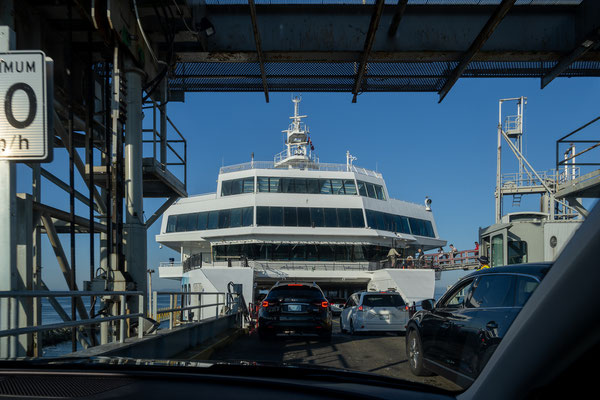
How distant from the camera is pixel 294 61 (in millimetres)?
10711

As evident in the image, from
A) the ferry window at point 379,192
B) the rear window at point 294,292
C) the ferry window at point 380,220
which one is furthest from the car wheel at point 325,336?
the ferry window at point 379,192

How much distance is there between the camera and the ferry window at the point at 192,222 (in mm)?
35344

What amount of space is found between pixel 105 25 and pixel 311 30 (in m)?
3.73

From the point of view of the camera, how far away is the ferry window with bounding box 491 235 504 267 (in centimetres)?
1555

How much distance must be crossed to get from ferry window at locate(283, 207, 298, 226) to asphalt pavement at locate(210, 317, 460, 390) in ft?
56.0

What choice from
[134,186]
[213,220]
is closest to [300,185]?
[213,220]

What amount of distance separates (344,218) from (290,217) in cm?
330

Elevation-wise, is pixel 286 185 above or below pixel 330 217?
above

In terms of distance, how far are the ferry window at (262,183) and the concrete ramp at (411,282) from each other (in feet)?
29.1

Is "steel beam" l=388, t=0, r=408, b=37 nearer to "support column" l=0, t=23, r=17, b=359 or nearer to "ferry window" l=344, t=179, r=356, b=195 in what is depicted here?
"support column" l=0, t=23, r=17, b=359

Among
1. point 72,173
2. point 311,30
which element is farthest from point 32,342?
point 311,30

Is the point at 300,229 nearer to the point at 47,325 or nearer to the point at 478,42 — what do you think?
the point at 478,42

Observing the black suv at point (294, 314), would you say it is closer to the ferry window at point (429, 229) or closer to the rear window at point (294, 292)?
the rear window at point (294, 292)

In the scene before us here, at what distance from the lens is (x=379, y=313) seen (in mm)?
16531
